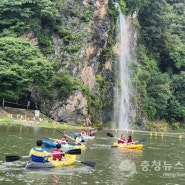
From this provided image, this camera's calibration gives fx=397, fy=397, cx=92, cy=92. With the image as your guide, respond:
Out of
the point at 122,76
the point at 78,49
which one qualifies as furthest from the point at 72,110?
the point at 122,76

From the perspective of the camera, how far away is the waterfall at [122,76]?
5656 cm

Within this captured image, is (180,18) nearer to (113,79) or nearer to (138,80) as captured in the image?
(138,80)

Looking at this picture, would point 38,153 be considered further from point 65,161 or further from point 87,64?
point 87,64

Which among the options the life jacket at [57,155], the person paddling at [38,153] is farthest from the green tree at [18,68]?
the person paddling at [38,153]

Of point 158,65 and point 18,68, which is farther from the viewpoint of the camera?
point 158,65

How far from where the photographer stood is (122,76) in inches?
2319

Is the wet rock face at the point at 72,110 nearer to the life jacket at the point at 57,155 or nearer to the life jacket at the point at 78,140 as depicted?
the life jacket at the point at 78,140

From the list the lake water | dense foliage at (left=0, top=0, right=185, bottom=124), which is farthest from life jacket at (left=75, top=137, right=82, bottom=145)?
dense foliage at (left=0, top=0, right=185, bottom=124)

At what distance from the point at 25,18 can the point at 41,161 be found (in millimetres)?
33524

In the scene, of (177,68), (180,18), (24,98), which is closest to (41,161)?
(24,98)

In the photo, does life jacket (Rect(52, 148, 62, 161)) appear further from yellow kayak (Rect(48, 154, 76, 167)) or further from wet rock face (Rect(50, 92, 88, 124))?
wet rock face (Rect(50, 92, 88, 124))

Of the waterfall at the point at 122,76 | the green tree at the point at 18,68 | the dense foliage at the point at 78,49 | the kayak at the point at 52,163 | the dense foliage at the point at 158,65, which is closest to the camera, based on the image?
the kayak at the point at 52,163

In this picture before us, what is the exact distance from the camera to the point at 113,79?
56.5m

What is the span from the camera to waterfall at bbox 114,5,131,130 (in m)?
56.6
